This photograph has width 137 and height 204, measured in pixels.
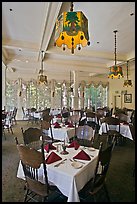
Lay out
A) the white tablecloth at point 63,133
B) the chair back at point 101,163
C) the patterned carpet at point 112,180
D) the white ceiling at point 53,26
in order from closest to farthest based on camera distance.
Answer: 1. the chair back at point 101,163
2. the patterned carpet at point 112,180
3. the white ceiling at point 53,26
4. the white tablecloth at point 63,133

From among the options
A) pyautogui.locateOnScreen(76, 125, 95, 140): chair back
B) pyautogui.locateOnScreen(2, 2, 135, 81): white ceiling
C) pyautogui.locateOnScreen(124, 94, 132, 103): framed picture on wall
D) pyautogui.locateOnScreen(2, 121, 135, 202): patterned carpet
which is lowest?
pyautogui.locateOnScreen(2, 121, 135, 202): patterned carpet

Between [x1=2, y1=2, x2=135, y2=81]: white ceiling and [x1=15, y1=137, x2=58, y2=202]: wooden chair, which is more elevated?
[x1=2, y1=2, x2=135, y2=81]: white ceiling

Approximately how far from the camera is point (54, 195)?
267 centimetres

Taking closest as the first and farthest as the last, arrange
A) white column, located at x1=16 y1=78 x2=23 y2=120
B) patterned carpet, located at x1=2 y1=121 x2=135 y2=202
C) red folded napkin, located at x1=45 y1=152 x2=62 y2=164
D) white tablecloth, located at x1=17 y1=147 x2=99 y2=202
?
white tablecloth, located at x1=17 y1=147 x2=99 y2=202 → red folded napkin, located at x1=45 y1=152 x2=62 y2=164 → patterned carpet, located at x1=2 y1=121 x2=135 y2=202 → white column, located at x1=16 y1=78 x2=23 y2=120

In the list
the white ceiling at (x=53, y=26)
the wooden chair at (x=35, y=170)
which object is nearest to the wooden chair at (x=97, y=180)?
the wooden chair at (x=35, y=170)

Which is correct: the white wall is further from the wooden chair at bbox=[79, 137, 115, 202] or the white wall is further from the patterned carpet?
the wooden chair at bbox=[79, 137, 115, 202]

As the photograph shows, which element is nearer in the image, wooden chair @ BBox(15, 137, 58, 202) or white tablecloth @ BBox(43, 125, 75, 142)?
wooden chair @ BBox(15, 137, 58, 202)

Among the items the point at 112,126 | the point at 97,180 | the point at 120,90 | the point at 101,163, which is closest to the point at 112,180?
the point at 97,180

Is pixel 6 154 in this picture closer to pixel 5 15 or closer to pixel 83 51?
pixel 5 15

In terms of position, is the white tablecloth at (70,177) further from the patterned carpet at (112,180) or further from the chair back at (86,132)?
the chair back at (86,132)

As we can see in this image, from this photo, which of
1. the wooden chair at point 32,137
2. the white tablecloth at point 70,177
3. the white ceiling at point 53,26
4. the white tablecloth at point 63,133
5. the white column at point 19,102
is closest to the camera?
the white tablecloth at point 70,177

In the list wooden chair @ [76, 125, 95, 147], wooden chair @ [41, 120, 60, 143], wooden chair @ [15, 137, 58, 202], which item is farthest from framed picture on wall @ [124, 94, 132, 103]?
wooden chair @ [15, 137, 58, 202]

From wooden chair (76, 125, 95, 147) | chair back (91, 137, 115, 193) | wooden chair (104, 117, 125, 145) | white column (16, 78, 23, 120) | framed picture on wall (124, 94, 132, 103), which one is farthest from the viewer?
white column (16, 78, 23, 120)

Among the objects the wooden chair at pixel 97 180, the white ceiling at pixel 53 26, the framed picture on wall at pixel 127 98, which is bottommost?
the wooden chair at pixel 97 180
